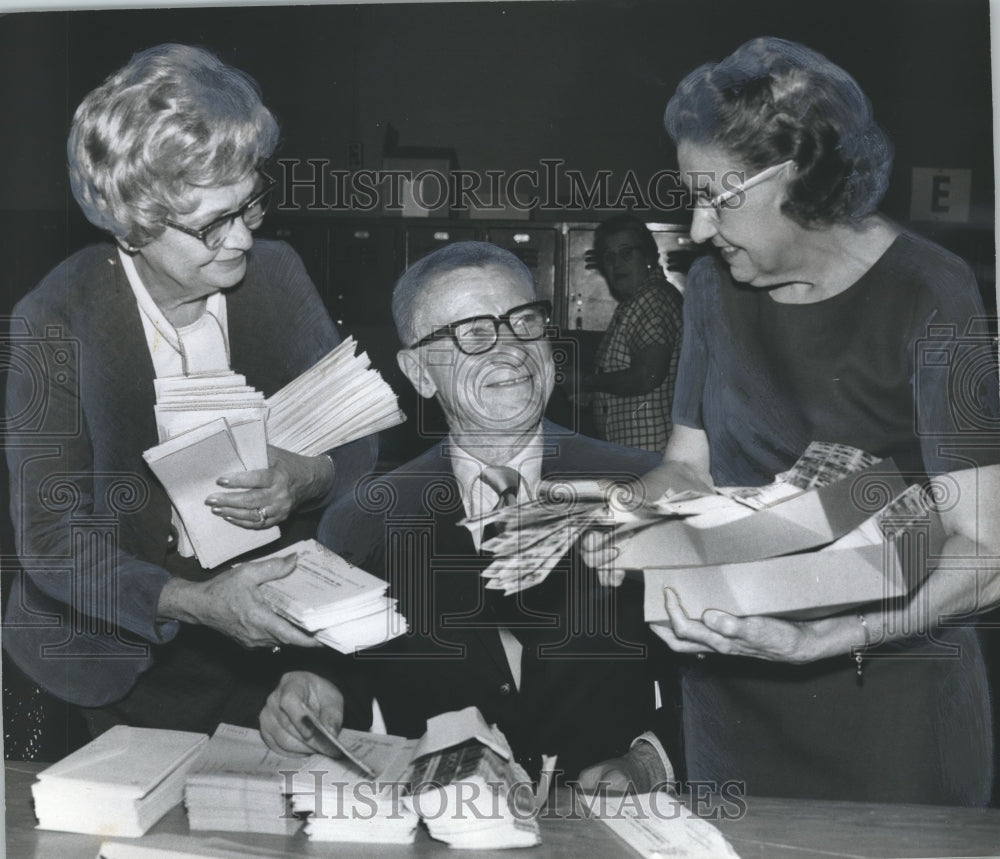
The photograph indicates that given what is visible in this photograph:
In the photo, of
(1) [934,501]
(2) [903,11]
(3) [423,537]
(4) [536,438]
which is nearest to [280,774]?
(3) [423,537]

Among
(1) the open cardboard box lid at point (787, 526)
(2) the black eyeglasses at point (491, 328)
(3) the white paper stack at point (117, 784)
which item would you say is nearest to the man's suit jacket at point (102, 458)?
(3) the white paper stack at point (117, 784)

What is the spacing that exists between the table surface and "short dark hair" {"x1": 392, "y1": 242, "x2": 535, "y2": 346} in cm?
111

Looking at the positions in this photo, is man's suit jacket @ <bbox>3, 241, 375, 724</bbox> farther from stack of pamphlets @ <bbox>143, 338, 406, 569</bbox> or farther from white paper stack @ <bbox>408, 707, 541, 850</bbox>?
white paper stack @ <bbox>408, 707, 541, 850</bbox>

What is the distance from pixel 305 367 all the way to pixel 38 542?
0.73 meters

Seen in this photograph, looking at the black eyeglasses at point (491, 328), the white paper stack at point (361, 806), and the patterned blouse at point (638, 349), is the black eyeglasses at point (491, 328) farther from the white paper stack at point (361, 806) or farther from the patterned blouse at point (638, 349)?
the white paper stack at point (361, 806)

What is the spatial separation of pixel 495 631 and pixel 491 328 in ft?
2.20

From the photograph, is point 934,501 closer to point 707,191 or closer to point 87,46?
point 707,191

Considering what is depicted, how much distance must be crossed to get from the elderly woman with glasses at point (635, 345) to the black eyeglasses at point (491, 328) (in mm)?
145

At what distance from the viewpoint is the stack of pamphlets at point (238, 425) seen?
2375 mm

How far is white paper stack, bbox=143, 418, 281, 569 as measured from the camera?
7.79 feet

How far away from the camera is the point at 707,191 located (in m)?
2.33

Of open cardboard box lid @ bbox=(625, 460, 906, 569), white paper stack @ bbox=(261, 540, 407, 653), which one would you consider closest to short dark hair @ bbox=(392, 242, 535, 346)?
white paper stack @ bbox=(261, 540, 407, 653)

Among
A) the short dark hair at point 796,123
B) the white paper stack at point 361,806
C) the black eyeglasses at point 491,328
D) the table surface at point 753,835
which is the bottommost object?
the table surface at point 753,835

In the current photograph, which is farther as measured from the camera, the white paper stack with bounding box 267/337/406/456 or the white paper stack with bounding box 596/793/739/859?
the white paper stack with bounding box 267/337/406/456
